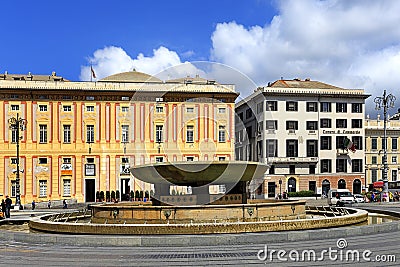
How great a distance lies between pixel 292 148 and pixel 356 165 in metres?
9.18

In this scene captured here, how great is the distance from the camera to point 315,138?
7038cm

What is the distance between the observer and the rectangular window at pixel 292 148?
69562 millimetres

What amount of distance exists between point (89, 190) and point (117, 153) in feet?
16.2

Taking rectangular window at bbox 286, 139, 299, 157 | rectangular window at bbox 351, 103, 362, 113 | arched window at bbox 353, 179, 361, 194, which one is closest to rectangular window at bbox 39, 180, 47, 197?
rectangular window at bbox 286, 139, 299, 157

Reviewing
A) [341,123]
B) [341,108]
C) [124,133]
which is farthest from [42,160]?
[341,108]

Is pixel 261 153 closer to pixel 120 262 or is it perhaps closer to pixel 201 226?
pixel 201 226

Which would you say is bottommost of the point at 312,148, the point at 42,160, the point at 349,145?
the point at 42,160

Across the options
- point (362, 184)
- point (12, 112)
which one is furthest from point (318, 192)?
point (12, 112)

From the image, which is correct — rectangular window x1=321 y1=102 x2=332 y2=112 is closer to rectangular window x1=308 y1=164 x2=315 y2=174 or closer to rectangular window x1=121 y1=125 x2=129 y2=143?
rectangular window x1=308 y1=164 x2=315 y2=174

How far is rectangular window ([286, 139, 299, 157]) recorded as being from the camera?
6956cm

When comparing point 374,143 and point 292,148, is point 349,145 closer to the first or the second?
point 292,148

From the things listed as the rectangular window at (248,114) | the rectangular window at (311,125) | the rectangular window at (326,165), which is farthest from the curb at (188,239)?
the rectangular window at (326,165)

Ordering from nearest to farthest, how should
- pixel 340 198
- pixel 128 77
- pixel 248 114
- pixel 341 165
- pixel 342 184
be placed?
pixel 248 114
pixel 340 198
pixel 128 77
pixel 342 184
pixel 341 165

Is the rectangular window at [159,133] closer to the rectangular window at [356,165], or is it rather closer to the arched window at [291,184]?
the arched window at [291,184]
